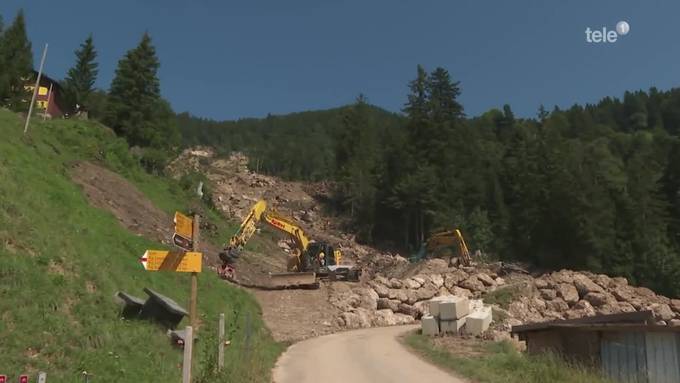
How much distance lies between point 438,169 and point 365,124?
2108 cm

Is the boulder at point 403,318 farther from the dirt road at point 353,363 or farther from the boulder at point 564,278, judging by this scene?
the boulder at point 564,278

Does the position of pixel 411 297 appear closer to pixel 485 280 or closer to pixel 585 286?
pixel 485 280

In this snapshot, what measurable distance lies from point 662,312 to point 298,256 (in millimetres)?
23117

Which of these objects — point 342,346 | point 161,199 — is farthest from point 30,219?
point 161,199

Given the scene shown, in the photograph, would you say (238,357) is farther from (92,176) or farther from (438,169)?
(438,169)

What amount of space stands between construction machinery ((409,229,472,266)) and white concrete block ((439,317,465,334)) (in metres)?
18.2

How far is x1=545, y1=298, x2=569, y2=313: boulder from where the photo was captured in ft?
117

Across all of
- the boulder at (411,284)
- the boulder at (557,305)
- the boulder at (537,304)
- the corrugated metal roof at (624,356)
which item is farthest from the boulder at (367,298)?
the corrugated metal roof at (624,356)

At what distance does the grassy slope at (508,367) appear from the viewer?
509 inches

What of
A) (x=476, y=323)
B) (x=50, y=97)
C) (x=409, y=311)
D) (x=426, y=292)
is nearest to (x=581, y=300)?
(x=426, y=292)

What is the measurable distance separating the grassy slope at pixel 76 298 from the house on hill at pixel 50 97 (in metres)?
32.6

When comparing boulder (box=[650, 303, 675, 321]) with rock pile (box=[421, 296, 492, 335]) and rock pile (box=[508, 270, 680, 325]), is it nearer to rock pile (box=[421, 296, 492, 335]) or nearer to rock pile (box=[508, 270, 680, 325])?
rock pile (box=[508, 270, 680, 325])

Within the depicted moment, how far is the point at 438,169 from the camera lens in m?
67.8

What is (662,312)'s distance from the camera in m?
34.6
